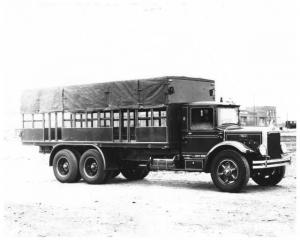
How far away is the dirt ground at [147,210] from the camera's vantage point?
772cm

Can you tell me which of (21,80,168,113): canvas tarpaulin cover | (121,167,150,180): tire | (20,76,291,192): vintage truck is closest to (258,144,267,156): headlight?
(20,76,291,192): vintage truck

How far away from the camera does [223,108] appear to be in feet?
42.6

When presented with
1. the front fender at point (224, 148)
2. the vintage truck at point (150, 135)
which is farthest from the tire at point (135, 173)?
the front fender at point (224, 148)

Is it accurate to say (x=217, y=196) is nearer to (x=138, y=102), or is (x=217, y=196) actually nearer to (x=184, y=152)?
(x=184, y=152)

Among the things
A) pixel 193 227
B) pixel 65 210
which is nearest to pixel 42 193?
pixel 65 210

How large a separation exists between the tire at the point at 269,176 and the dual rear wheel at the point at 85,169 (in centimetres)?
394

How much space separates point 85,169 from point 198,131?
12.8ft

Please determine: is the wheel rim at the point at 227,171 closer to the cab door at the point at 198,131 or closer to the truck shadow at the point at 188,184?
the truck shadow at the point at 188,184

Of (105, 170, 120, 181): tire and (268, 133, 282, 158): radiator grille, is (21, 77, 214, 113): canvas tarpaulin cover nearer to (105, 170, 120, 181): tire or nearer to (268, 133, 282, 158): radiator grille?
(105, 170, 120, 181): tire

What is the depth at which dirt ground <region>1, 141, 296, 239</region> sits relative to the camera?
25.3 feet

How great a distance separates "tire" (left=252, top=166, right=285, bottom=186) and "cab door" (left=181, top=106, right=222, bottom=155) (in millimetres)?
1518

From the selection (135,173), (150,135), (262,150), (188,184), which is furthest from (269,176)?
(135,173)

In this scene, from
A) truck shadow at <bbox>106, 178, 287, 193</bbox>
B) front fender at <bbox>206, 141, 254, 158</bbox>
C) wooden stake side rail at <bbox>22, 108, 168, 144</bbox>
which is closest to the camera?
front fender at <bbox>206, 141, 254, 158</bbox>

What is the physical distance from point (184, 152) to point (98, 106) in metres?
3.16
